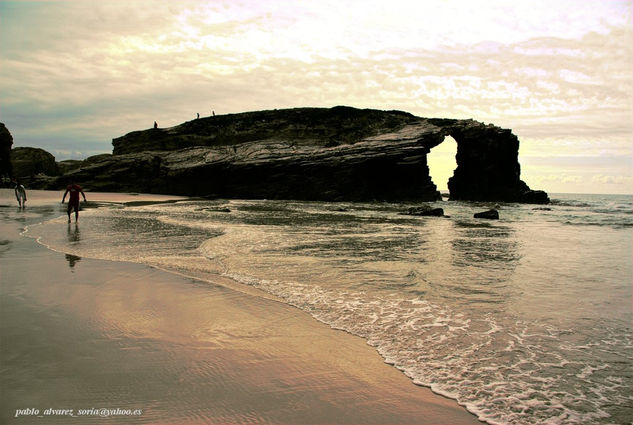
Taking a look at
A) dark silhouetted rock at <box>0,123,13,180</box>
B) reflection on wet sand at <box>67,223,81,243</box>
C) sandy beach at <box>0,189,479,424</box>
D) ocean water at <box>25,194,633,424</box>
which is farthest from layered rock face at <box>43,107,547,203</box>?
sandy beach at <box>0,189,479,424</box>

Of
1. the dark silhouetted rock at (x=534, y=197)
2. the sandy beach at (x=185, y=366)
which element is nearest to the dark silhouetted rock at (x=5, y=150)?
the sandy beach at (x=185, y=366)

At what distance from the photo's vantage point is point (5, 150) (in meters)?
42.2

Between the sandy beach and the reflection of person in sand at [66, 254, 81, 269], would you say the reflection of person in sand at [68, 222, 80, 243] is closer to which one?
the reflection of person in sand at [66, 254, 81, 269]

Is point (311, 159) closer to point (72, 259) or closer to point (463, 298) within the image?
point (72, 259)

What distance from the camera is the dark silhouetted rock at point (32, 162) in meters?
59.6

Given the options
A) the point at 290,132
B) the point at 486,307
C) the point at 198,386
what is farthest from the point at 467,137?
the point at 198,386

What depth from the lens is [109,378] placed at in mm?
3018

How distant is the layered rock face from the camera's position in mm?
39719

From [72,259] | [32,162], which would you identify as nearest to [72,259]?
[72,259]

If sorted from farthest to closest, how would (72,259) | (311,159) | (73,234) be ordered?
(311,159)
(73,234)
(72,259)

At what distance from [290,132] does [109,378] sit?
4410 centimetres

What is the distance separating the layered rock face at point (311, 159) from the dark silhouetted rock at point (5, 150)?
17.7 feet

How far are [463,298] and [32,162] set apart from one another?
71779 mm

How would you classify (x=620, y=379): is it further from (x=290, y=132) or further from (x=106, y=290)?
(x=290, y=132)
